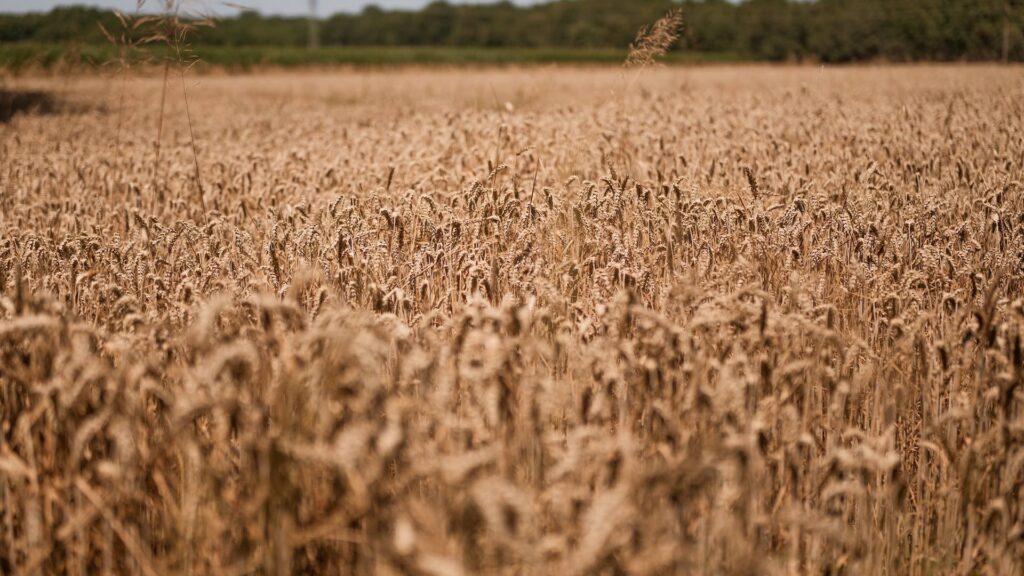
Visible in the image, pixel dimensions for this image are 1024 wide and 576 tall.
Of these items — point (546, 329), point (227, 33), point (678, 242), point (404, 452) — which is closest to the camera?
point (404, 452)

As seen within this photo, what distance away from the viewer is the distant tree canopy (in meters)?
32.3

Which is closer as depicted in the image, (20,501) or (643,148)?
(20,501)

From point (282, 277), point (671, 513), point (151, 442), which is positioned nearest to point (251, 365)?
point (151, 442)

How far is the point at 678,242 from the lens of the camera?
3.75m

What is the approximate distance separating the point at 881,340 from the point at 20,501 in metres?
3.07

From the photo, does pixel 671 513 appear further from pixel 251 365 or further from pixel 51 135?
pixel 51 135

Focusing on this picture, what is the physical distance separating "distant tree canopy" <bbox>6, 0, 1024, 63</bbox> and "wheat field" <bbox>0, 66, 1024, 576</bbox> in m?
3.39

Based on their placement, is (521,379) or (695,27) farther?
(695,27)

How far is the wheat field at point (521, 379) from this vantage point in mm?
1578

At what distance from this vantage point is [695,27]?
17734 mm

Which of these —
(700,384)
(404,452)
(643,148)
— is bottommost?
(404,452)

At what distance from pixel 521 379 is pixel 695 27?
17279 mm

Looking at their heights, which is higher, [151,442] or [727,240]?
[727,240]

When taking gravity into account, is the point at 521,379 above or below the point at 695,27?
below
